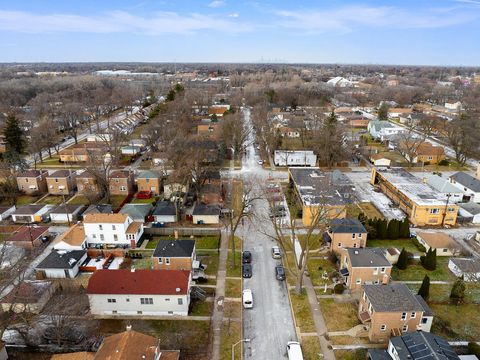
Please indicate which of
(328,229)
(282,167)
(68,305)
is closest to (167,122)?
(282,167)

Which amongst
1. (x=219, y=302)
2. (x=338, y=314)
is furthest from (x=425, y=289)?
(x=219, y=302)

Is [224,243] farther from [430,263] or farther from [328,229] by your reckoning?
[430,263]

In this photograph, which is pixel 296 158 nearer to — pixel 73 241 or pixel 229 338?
pixel 73 241

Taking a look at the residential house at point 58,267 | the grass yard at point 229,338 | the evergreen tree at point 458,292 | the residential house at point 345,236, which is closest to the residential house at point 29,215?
the residential house at point 58,267

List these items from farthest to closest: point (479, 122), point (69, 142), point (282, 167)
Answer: point (69, 142), point (479, 122), point (282, 167)

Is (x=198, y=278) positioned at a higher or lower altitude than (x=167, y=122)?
lower

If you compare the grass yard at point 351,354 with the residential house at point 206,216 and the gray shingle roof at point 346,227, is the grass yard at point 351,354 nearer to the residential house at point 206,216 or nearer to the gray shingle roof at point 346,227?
the gray shingle roof at point 346,227

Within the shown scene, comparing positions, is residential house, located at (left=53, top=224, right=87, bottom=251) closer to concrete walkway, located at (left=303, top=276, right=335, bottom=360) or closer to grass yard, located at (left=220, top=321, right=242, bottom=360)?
grass yard, located at (left=220, top=321, right=242, bottom=360)
